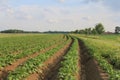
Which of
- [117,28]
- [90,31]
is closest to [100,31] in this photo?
[90,31]

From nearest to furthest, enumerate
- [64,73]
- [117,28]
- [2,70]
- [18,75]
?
[18,75] → [64,73] → [2,70] → [117,28]

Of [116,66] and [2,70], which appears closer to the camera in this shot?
[2,70]

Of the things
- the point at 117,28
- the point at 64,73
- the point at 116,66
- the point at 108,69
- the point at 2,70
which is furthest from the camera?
the point at 117,28

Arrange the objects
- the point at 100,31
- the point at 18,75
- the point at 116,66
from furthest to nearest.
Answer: the point at 100,31
the point at 116,66
the point at 18,75

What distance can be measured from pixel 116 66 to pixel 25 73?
314 inches

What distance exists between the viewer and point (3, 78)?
14.8m

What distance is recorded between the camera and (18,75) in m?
14.6

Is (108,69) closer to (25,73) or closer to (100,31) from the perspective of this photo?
(25,73)

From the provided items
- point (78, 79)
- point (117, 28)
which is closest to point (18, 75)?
point (78, 79)

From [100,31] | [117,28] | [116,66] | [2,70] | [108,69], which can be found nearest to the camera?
[2,70]

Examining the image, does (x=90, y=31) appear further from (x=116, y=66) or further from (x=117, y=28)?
(x=116, y=66)

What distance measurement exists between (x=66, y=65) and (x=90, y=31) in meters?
117

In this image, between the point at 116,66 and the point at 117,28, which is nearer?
the point at 116,66

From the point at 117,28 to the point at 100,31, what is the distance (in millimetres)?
48499
